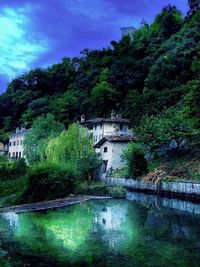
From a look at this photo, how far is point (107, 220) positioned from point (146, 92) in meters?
48.3

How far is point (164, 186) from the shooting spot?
116 feet

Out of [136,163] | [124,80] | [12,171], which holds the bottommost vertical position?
[12,171]

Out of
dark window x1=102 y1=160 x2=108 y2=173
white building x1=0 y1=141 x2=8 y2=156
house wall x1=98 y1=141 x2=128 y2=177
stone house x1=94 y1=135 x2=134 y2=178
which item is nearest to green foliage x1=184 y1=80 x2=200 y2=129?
stone house x1=94 y1=135 x2=134 y2=178

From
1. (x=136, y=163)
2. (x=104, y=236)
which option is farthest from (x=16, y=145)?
(x=104, y=236)

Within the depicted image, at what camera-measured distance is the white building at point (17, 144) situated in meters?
80.5

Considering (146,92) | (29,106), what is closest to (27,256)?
(146,92)

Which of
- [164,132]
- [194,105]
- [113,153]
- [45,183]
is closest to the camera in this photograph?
[194,105]

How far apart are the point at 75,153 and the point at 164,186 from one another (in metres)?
13.8

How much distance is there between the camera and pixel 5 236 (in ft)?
61.7

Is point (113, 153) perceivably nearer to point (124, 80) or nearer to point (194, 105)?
point (194, 105)

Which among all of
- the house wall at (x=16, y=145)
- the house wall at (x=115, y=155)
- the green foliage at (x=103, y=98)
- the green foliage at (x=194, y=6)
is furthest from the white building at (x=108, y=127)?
the green foliage at (x=194, y=6)

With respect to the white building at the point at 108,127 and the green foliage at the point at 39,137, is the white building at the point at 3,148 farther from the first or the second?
the white building at the point at 108,127

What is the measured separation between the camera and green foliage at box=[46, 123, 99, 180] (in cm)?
4522

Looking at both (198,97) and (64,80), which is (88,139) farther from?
(64,80)
